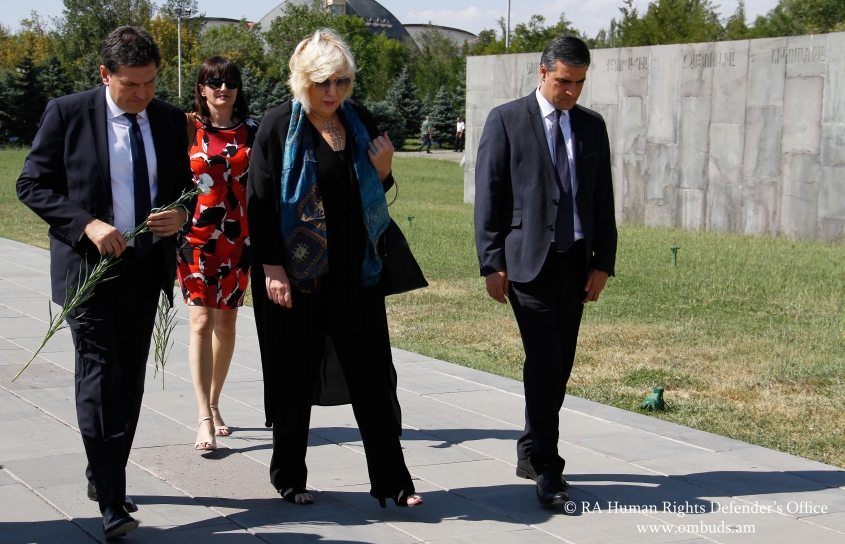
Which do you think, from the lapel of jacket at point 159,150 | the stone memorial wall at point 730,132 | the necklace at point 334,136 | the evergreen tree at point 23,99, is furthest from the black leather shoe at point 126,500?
the evergreen tree at point 23,99

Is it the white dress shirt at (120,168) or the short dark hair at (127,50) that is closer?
the short dark hair at (127,50)

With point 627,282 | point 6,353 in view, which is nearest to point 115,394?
point 6,353

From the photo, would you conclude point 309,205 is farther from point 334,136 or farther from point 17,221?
point 17,221

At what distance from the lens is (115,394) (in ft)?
13.2

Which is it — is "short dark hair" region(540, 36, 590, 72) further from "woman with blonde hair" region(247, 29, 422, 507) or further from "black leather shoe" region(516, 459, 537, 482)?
"black leather shoe" region(516, 459, 537, 482)

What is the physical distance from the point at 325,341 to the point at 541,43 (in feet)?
132

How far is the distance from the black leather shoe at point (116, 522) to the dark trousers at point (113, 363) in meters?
0.03

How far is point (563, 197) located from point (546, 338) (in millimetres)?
634

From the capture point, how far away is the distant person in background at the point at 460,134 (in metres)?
45.2

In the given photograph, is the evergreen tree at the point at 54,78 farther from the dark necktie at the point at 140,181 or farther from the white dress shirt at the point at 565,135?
the white dress shirt at the point at 565,135

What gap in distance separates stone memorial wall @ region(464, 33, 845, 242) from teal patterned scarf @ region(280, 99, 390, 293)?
41.1 ft

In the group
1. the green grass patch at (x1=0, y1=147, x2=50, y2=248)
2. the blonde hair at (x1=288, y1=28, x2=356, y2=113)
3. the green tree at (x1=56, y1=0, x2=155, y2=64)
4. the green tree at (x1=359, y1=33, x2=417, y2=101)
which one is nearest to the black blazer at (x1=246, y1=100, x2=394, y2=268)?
the blonde hair at (x1=288, y1=28, x2=356, y2=113)

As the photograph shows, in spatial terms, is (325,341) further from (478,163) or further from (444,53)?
(444,53)

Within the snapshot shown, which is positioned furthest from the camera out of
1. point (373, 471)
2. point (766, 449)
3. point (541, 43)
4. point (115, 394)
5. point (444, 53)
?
point (444, 53)
